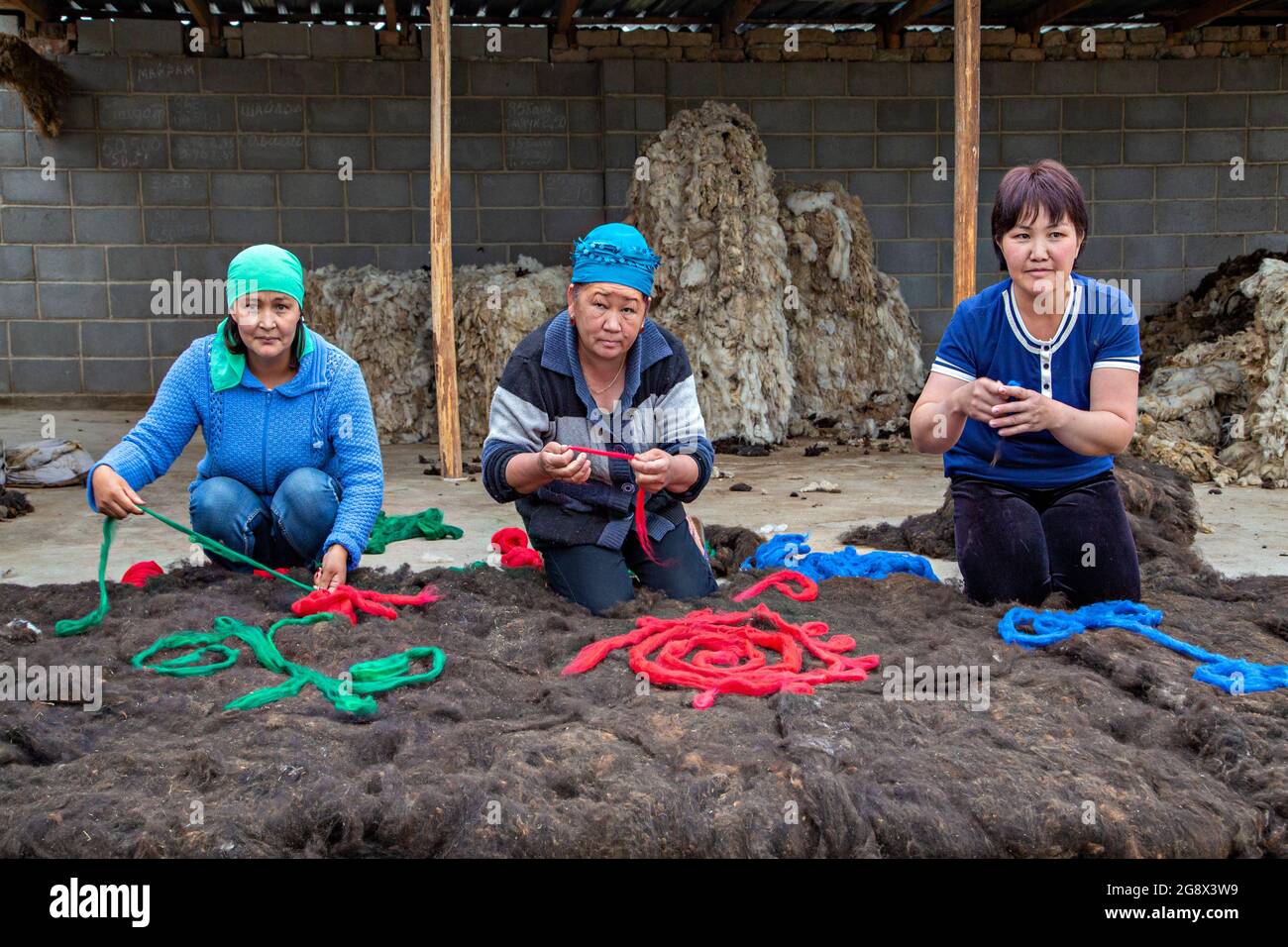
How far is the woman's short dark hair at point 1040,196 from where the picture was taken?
3.05 metres

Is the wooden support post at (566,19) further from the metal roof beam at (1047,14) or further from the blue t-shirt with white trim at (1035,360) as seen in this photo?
the blue t-shirt with white trim at (1035,360)

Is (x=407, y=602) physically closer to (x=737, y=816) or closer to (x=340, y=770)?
(x=340, y=770)

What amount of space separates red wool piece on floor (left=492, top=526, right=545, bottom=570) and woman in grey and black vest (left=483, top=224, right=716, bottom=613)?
295mm

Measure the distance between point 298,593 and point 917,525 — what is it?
Answer: 8.29 ft

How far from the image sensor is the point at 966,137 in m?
6.00

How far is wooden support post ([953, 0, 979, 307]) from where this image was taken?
601 cm

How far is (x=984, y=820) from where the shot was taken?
1.95m

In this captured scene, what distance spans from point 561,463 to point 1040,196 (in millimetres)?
1442

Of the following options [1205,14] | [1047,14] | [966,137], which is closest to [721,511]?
[966,137]

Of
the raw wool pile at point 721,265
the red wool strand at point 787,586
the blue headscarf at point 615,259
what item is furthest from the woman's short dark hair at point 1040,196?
the raw wool pile at point 721,265

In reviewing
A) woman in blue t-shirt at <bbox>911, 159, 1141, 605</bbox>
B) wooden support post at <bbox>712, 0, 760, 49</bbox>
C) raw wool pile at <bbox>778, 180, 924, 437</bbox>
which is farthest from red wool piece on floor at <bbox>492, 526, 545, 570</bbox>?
wooden support post at <bbox>712, 0, 760, 49</bbox>

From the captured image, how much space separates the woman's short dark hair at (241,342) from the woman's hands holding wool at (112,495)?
0.57m

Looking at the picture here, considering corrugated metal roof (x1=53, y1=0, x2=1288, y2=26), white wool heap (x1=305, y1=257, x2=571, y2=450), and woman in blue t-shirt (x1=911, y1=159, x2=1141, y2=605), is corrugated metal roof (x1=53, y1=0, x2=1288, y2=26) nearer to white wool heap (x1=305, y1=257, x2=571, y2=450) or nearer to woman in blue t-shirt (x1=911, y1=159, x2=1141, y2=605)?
white wool heap (x1=305, y1=257, x2=571, y2=450)
